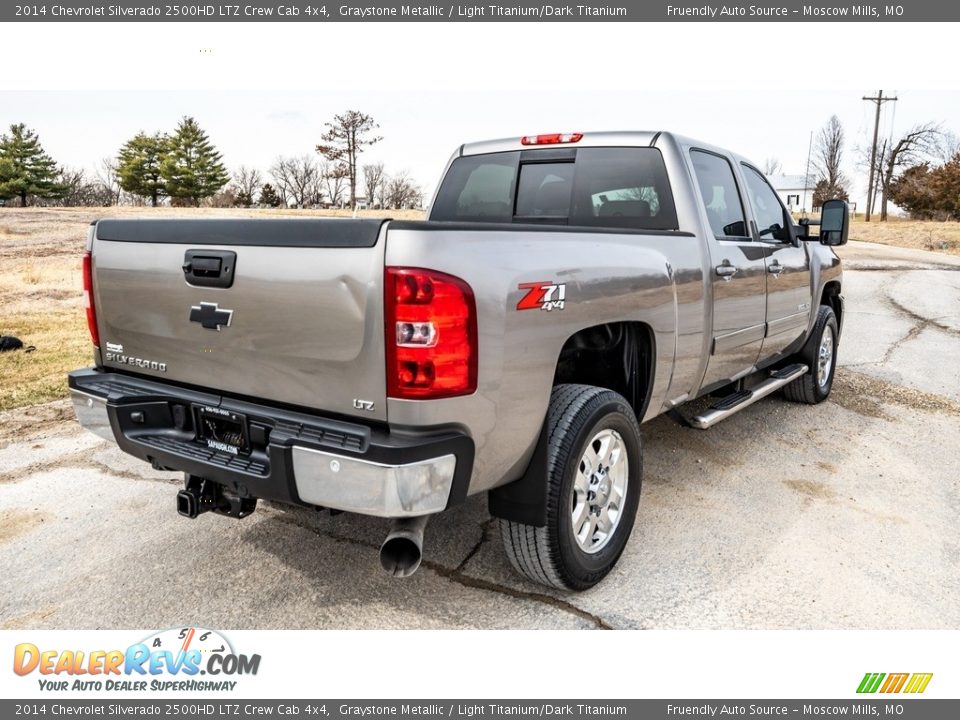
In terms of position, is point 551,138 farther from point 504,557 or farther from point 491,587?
point 491,587

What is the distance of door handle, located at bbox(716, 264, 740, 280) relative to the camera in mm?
3968

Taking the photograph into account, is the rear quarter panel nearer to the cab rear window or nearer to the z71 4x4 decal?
the z71 4x4 decal

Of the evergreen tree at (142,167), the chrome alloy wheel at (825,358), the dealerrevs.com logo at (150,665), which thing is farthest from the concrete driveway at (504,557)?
the evergreen tree at (142,167)

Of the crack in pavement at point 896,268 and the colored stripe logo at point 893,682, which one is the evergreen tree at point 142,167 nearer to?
the crack in pavement at point 896,268

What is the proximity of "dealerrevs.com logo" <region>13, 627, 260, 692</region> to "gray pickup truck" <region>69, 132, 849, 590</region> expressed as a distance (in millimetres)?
518

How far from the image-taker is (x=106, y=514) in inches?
152

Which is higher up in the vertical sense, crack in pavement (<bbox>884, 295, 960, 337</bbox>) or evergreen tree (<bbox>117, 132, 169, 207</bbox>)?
evergreen tree (<bbox>117, 132, 169, 207</bbox>)

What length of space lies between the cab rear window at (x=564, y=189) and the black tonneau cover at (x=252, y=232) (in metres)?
2.08

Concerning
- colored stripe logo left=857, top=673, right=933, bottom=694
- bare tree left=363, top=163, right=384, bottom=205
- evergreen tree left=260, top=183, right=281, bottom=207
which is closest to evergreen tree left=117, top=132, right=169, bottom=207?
evergreen tree left=260, top=183, right=281, bottom=207

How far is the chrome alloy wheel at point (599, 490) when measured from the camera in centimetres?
304

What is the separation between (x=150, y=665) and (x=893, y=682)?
2.80m

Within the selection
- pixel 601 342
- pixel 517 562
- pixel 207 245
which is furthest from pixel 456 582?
pixel 207 245

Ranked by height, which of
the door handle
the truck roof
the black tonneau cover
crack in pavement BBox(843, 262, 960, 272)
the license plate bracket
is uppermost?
the truck roof

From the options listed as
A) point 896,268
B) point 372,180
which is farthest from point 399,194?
point 896,268
